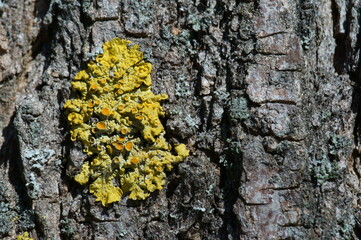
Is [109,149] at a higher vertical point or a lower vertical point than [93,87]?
lower

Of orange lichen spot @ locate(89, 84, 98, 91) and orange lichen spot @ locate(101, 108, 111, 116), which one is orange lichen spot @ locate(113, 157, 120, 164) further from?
orange lichen spot @ locate(89, 84, 98, 91)

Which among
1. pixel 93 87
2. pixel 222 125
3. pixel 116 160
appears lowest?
pixel 116 160

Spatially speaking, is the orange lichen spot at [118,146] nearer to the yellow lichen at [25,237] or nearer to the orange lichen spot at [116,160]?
the orange lichen spot at [116,160]

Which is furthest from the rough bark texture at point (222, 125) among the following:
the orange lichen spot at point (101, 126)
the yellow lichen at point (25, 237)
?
the orange lichen spot at point (101, 126)

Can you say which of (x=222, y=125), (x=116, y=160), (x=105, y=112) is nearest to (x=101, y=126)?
(x=105, y=112)

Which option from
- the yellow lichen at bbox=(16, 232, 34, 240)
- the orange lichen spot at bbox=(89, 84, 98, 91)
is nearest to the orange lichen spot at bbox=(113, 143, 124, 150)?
the orange lichen spot at bbox=(89, 84, 98, 91)

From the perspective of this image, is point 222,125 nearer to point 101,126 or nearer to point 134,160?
point 134,160
